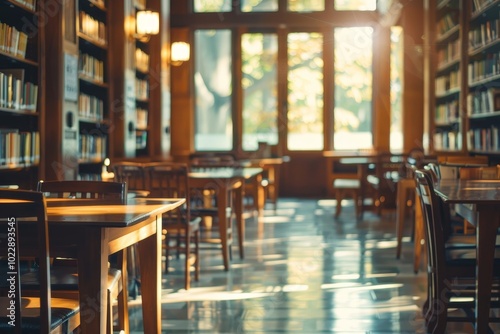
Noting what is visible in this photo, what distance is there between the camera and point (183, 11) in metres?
11.8

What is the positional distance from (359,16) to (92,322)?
32.4ft

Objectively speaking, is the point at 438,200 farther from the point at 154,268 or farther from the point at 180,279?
the point at 180,279

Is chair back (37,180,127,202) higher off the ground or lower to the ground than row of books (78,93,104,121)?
lower

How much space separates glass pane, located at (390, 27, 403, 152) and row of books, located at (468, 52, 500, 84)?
3.45 m

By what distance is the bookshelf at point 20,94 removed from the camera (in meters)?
A: 5.10

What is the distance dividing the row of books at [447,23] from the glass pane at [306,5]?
286 centimetres

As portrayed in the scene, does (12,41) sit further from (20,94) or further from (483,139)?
(483,139)

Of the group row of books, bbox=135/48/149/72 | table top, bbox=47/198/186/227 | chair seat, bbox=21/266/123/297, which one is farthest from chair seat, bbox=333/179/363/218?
chair seat, bbox=21/266/123/297

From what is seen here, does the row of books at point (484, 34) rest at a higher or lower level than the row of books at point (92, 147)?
higher

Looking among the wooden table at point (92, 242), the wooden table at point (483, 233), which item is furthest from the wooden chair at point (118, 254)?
the wooden table at point (483, 233)

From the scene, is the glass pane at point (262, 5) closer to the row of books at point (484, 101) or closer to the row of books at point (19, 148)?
the row of books at point (484, 101)

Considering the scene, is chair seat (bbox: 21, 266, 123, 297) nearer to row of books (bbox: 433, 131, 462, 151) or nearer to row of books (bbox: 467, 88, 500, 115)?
row of books (bbox: 467, 88, 500, 115)

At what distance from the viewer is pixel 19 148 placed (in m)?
5.36

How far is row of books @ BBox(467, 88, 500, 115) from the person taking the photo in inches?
289
